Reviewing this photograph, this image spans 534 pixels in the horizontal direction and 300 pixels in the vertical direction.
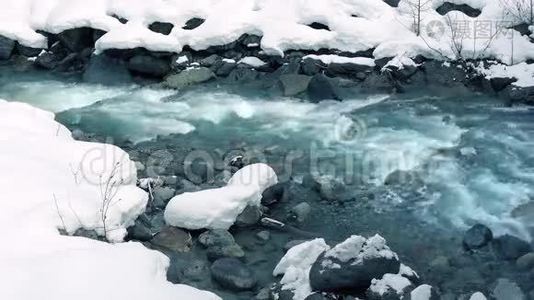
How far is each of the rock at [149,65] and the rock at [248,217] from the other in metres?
5.09

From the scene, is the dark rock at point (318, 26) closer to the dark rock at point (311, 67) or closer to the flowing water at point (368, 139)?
the dark rock at point (311, 67)

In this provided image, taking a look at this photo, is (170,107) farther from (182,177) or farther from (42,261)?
(42,261)

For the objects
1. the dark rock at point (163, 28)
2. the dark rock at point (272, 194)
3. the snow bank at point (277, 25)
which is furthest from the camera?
the dark rock at point (163, 28)

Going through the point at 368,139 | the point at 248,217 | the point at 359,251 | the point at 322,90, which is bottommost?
the point at 368,139

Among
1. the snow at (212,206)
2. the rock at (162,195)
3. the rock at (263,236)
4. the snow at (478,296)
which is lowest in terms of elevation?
the rock at (263,236)

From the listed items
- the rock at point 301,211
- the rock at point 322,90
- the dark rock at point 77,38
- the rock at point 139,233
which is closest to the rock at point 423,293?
the rock at point 301,211

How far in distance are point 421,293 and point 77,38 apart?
341 inches

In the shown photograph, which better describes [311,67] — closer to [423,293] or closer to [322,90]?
[322,90]

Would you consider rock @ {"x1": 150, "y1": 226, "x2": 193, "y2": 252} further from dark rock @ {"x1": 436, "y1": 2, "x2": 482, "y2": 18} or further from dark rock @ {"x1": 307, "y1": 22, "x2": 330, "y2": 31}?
dark rock @ {"x1": 436, "y1": 2, "x2": 482, "y2": 18}

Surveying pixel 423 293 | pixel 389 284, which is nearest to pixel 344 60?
pixel 389 284

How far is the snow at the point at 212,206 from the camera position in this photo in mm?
6230

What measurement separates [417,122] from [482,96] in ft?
4.85

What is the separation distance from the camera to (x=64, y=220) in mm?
5699

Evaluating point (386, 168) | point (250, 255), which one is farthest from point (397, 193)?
point (250, 255)
